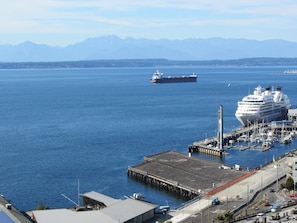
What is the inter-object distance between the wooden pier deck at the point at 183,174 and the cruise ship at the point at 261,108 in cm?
2233

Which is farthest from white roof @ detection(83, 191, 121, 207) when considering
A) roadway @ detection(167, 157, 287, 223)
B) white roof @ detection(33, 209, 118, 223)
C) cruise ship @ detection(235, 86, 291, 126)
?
cruise ship @ detection(235, 86, 291, 126)

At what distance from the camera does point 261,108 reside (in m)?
60.9

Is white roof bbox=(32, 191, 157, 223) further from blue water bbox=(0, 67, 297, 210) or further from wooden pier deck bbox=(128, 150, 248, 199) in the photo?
wooden pier deck bbox=(128, 150, 248, 199)

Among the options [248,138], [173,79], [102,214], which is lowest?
[248,138]

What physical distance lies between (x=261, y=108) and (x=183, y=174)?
2931cm

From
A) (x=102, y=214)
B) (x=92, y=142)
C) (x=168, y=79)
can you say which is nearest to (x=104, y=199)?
(x=102, y=214)

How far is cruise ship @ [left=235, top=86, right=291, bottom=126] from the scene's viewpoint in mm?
59750

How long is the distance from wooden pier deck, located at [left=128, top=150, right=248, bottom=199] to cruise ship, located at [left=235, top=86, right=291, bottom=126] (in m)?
22.3

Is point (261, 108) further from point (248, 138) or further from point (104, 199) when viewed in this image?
point (104, 199)

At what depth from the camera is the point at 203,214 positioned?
25.1 m

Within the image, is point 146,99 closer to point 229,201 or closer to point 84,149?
point 84,149

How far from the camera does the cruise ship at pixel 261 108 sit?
59.8 metres

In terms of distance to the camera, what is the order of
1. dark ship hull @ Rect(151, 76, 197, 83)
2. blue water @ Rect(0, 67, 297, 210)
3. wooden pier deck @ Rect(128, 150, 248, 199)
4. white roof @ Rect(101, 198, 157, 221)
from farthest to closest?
dark ship hull @ Rect(151, 76, 197, 83)
blue water @ Rect(0, 67, 297, 210)
wooden pier deck @ Rect(128, 150, 248, 199)
white roof @ Rect(101, 198, 157, 221)

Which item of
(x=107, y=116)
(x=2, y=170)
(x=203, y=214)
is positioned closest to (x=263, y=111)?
(x=107, y=116)
